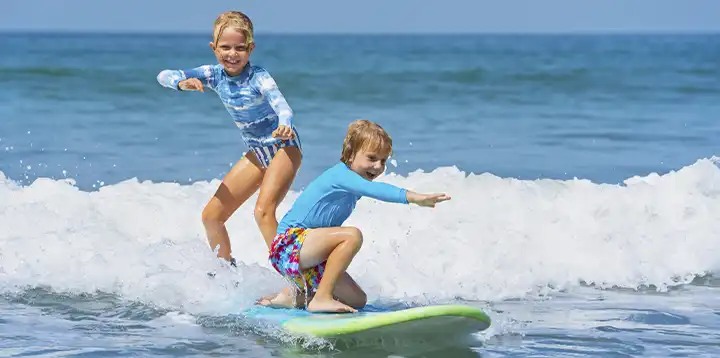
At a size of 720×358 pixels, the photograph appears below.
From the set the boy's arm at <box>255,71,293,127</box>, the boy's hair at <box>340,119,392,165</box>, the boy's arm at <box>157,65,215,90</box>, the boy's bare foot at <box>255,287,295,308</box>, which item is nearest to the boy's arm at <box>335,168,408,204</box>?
the boy's hair at <box>340,119,392,165</box>

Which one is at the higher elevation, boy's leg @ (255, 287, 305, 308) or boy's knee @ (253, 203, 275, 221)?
boy's knee @ (253, 203, 275, 221)

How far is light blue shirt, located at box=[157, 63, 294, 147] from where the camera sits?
6.48 m

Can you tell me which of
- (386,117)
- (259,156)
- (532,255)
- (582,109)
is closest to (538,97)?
(582,109)

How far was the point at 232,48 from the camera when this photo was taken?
644cm

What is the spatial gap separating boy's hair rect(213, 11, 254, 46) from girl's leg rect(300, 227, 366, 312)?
4.35 ft

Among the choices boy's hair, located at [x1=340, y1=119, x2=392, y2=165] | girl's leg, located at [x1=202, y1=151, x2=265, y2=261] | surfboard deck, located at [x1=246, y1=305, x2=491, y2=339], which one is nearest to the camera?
surfboard deck, located at [x1=246, y1=305, x2=491, y2=339]

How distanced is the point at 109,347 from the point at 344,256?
4.42ft

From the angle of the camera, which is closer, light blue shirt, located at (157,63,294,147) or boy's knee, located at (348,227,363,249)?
boy's knee, located at (348,227,363,249)

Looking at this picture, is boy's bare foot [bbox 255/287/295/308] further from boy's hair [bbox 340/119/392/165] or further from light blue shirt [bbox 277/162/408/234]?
boy's hair [bbox 340/119/392/165]

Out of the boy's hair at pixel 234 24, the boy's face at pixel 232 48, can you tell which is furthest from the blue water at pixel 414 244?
the boy's hair at pixel 234 24

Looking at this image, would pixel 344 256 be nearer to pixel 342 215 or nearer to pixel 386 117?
pixel 342 215

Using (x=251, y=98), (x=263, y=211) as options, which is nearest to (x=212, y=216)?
(x=263, y=211)

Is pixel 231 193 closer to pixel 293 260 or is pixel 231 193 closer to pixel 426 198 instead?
pixel 293 260

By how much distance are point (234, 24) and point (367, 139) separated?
1267 mm
